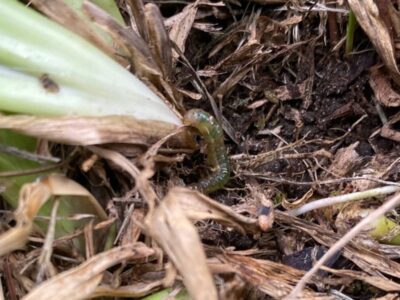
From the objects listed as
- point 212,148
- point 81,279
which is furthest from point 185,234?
point 212,148

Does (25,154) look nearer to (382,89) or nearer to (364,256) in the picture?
(364,256)

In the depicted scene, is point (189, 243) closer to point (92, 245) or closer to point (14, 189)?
point (92, 245)

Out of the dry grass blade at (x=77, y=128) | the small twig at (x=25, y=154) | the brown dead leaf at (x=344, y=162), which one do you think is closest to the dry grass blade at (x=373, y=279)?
the brown dead leaf at (x=344, y=162)

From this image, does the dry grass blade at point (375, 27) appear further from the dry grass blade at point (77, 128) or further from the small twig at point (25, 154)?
the small twig at point (25, 154)

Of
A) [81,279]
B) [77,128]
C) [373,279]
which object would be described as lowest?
[373,279]

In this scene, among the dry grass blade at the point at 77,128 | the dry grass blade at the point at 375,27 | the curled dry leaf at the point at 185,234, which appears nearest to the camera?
the curled dry leaf at the point at 185,234

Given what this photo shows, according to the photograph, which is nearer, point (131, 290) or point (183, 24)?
point (131, 290)

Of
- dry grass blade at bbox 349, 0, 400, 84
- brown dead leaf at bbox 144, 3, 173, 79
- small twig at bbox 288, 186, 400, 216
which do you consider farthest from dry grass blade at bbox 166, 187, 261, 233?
dry grass blade at bbox 349, 0, 400, 84
